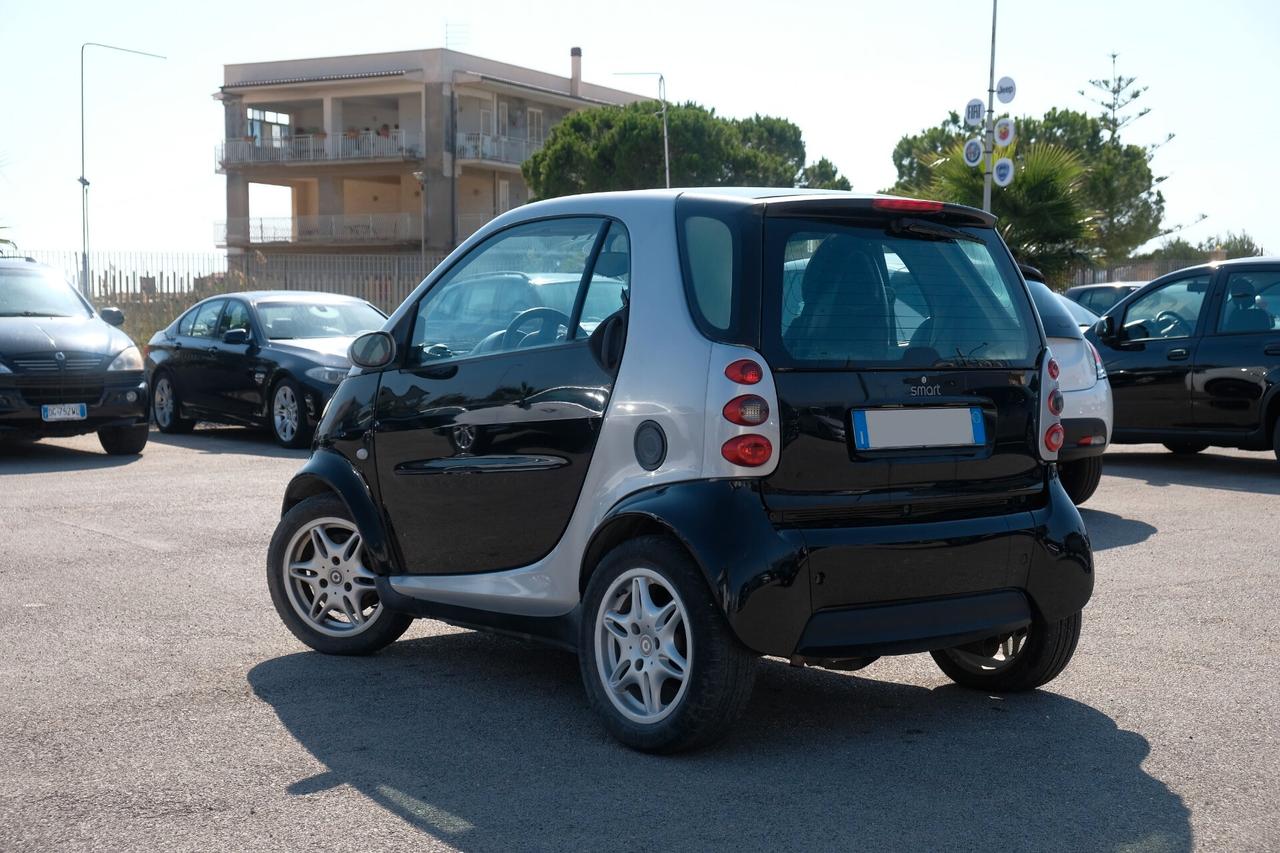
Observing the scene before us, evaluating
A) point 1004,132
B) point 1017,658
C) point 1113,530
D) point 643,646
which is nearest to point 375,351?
point 643,646

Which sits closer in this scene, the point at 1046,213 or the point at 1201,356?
the point at 1201,356

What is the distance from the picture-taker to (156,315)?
25531 millimetres

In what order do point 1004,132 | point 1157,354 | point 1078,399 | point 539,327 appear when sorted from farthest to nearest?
point 1004,132 → point 1157,354 → point 1078,399 → point 539,327

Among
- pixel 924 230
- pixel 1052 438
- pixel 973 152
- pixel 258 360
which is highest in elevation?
pixel 973 152

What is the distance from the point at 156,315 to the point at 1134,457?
56.1ft

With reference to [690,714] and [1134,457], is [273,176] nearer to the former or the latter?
[1134,457]

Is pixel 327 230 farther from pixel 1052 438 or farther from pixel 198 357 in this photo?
pixel 1052 438

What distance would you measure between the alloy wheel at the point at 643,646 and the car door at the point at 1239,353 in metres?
9.30

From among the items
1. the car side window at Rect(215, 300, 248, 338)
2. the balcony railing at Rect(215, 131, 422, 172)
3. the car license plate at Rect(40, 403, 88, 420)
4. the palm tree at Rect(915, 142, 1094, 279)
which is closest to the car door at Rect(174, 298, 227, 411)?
the car side window at Rect(215, 300, 248, 338)

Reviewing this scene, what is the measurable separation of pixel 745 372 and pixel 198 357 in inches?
521

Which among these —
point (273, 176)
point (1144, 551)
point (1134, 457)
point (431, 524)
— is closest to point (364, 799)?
point (431, 524)

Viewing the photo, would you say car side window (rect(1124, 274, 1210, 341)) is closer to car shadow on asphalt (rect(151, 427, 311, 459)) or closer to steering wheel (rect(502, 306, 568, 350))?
car shadow on asphalt (rect(151, 427, 311, 459))

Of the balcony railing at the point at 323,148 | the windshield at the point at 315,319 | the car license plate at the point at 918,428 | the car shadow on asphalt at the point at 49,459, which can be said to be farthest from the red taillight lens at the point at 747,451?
the balcony railing at the point at 323,148

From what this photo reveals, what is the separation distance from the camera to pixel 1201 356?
1286 centimetres
